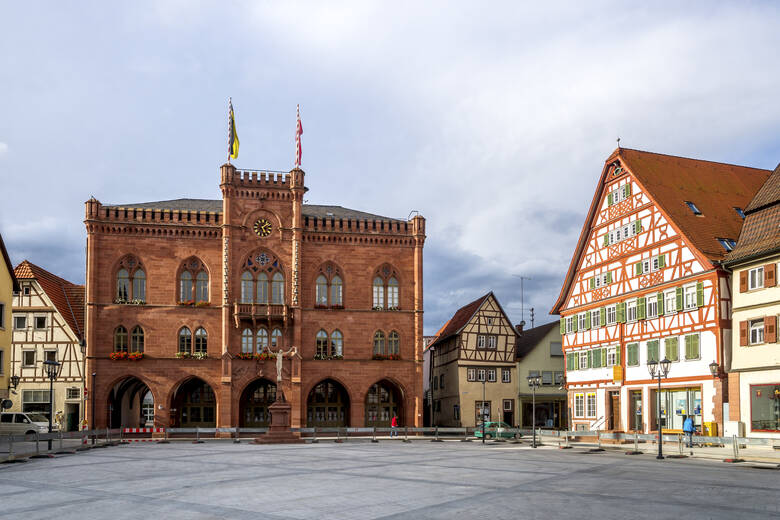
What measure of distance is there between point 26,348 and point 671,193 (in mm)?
45021

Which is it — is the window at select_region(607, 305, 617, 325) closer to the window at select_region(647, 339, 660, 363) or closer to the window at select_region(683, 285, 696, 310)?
the window at select_region(647, 339, 660, 363)

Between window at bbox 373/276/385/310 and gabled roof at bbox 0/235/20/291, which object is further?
window at bbox 373/276/385/310

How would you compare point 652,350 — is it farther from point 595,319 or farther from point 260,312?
point 260,312

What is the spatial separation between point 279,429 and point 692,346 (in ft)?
71.9

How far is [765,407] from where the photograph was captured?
35438 mm

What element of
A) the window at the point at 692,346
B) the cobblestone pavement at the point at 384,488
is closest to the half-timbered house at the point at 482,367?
the window at the point at 692,346

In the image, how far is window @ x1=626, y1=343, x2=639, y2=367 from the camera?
145 feet

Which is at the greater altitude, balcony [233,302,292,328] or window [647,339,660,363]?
balcony [233,302,292,328]

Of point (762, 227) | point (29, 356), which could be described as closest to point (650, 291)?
point (762, 227)

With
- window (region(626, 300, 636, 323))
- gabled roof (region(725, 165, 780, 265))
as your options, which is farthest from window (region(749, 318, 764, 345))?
window (region(626, 300, 636, 323))

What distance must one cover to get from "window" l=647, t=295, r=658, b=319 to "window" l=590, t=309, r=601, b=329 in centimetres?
498

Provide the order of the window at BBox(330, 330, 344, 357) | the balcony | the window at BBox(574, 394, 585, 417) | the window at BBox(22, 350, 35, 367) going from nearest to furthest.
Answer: the window at BBox(574, 394, 585, 417)
the balcony
the window at BBox(330, 330, 344, 357)
the window at BBox(22, 350, 35, 367)

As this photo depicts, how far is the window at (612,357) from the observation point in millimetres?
46391

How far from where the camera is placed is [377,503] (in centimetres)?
1675
